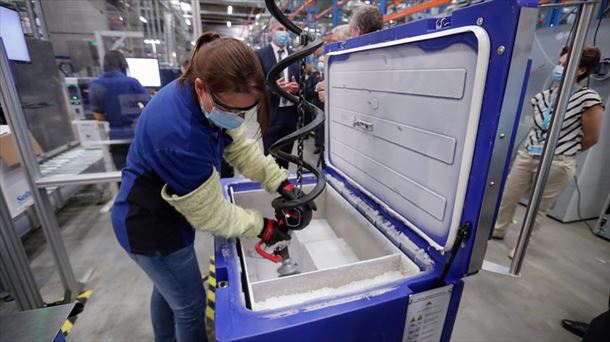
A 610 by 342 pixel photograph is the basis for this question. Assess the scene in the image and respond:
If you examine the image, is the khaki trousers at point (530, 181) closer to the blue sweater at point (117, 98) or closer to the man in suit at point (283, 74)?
the man in suit at point (283, 74)

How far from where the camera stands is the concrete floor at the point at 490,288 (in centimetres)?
171

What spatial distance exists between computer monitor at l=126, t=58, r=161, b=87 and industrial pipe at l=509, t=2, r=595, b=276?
107 inches

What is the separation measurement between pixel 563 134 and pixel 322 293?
2311 mm

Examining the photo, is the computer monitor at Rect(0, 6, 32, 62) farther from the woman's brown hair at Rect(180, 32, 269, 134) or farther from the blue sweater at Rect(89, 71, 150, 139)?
the woman's brown hair at Rect(180, 32, 269, 134)

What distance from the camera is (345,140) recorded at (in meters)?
1.32

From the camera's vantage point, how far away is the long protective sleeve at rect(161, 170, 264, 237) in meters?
0.84

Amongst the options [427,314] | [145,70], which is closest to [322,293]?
[427,314]

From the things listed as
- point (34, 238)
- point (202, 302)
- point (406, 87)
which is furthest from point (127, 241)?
point (34, 238)

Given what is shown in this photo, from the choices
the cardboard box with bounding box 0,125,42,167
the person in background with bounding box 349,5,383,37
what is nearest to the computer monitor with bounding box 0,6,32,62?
the cardboard box with bounding box 0,125,42,167

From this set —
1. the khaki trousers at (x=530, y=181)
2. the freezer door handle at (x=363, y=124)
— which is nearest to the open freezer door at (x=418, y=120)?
the freezer door handle at (x=363, y=124)

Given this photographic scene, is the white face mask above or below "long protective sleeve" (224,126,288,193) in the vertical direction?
above

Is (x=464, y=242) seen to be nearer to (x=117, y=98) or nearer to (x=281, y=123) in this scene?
(x=281, y=123)

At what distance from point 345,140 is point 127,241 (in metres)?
0.93

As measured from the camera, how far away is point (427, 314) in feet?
2.60
